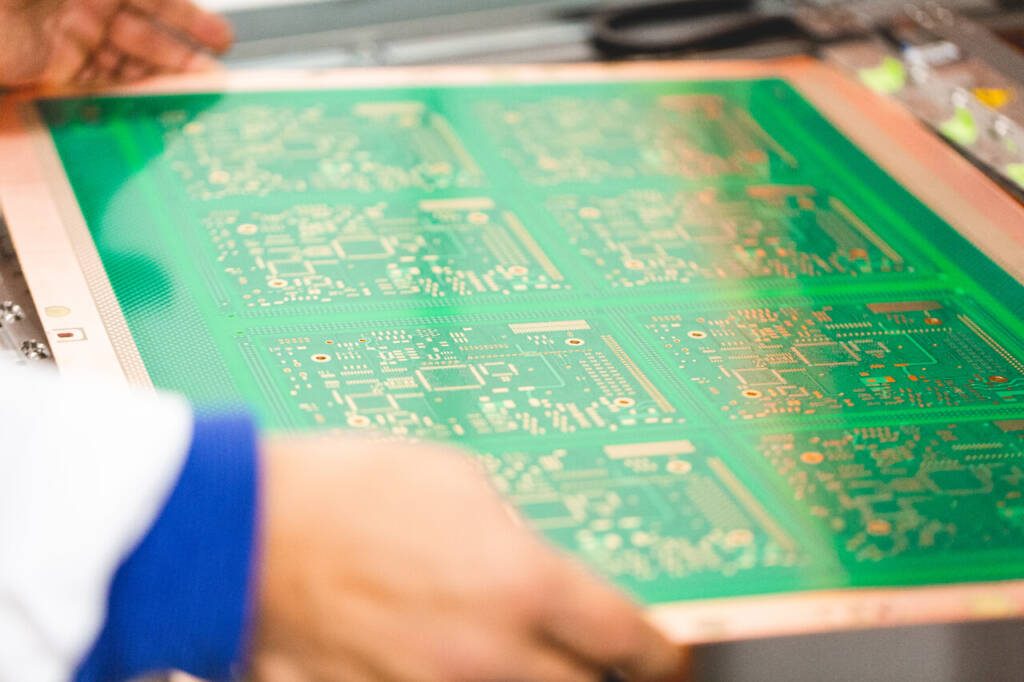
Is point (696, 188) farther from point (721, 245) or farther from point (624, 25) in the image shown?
point (624, 25)

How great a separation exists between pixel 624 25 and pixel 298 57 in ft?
2.02

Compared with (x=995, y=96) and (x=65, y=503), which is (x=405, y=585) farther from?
(x=995, y=96)

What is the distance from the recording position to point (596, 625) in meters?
1.09

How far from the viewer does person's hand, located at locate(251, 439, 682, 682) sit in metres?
1.05

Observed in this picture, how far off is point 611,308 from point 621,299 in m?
0.03

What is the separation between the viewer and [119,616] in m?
1.06

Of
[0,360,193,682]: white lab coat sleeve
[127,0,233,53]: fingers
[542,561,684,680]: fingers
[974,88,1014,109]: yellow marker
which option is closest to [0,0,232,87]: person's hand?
[127,0,233,53]: fingers

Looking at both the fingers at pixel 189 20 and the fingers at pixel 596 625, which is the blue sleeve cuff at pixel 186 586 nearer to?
the fingers at pixel 596 625

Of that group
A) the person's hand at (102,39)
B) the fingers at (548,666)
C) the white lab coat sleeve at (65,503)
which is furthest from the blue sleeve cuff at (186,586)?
the person's hand at (102,39)

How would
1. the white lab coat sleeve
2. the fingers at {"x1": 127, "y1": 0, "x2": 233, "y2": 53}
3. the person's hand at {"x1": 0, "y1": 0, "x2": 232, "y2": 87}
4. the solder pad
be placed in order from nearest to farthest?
the white lab coat sleeve
the solder pad
the person's hand at {"x1": 0, "y1": 0, "x2": 232, "y2": 87}
the fingers at {"x1": 127, "y1": 0, "x2": 233, "y2": 53}

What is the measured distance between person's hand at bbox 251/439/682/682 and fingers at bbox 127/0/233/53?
1.71m

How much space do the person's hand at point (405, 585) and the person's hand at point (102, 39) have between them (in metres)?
1.57

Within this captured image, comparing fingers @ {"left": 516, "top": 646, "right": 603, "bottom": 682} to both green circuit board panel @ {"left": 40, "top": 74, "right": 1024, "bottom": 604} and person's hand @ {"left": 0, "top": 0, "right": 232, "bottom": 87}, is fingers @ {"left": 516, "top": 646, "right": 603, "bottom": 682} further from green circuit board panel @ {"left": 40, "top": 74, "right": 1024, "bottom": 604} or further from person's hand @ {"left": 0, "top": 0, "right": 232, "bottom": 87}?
person's hand @ {"left": 0, "top": 0, "right": 232, "bottom": 87}

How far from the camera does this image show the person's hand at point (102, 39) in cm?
244
